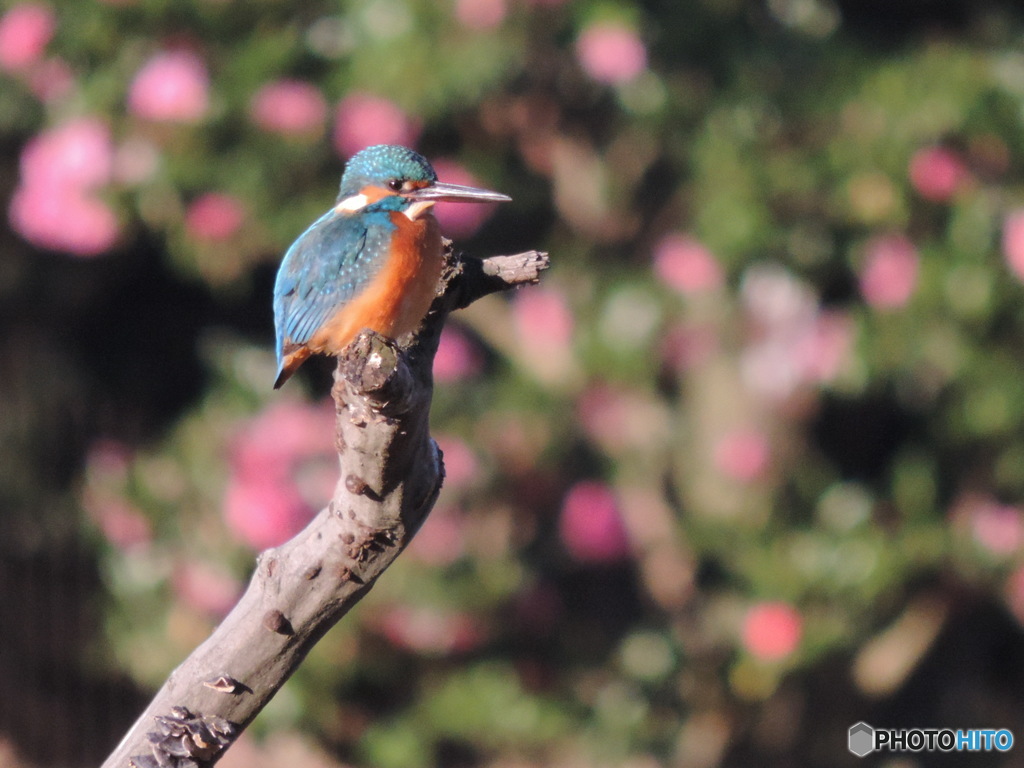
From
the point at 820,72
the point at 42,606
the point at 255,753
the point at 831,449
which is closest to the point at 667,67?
the point at 820,72

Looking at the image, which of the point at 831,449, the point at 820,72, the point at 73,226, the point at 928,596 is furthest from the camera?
the point at 831,449

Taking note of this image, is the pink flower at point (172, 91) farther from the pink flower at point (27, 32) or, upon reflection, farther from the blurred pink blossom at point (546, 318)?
the blurred pink blossom at point (546, 318)

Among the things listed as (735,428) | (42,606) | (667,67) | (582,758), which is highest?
(667,67)

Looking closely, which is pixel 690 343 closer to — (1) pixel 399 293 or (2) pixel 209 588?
(2) pixel 209 588

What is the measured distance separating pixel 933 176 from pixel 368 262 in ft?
5.37

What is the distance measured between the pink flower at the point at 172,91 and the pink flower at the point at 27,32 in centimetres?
26

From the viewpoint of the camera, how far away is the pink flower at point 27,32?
2902 mm

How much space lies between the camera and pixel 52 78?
9.99 feet

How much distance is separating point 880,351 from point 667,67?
81cm

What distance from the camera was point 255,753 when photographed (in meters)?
3.60

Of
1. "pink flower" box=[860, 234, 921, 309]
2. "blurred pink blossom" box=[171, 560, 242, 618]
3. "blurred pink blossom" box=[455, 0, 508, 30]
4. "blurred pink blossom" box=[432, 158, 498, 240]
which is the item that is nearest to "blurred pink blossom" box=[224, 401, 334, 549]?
"blurred pink blossom" box=[171, 560, 242, 618]

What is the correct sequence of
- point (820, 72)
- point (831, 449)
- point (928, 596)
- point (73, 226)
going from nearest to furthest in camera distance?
point (73, 226) < point (820, 72) < point (928, 596) < point (831, 449)

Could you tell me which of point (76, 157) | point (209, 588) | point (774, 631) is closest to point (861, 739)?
point (774, 631)

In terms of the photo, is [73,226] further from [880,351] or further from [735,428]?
[880,351]
